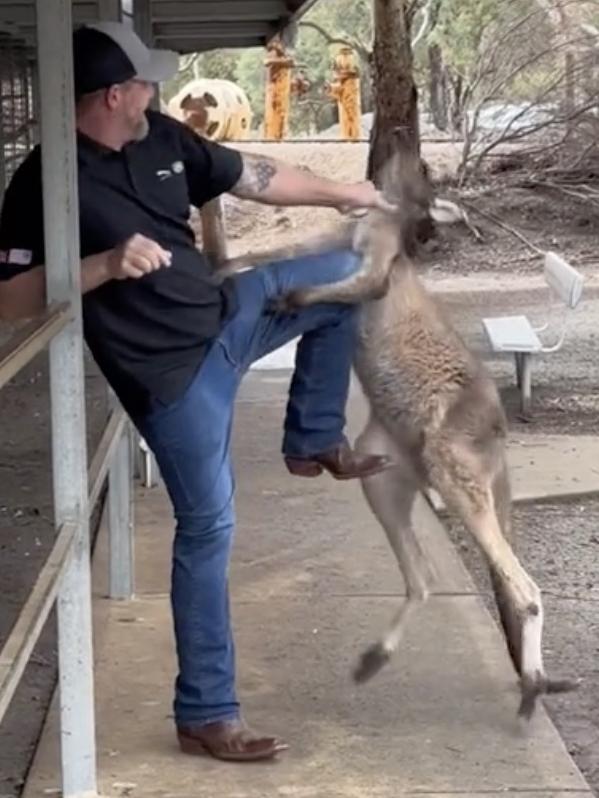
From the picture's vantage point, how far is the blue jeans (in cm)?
461

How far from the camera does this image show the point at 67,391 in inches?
175

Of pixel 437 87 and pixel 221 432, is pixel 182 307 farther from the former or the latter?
pixel 437 87

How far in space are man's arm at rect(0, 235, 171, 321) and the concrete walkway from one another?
1.39 meters

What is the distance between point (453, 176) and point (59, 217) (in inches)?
636

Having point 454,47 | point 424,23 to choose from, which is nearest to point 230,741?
point 454,47

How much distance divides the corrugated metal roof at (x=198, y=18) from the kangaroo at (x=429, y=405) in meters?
2.80

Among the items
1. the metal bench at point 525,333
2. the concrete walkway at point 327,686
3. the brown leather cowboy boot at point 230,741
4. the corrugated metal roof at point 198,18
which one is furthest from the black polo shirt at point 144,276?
the metal bench at point 525,333

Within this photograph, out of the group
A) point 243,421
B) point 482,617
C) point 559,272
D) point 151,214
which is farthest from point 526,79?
point 151,214

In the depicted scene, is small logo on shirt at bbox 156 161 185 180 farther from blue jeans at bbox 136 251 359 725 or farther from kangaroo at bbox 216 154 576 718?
kangaroo at bbox 216 154 576 718

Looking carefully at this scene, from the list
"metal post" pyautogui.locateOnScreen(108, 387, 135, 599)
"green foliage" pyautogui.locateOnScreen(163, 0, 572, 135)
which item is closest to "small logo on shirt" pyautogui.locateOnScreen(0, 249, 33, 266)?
"metal post" pyautogui.locateOnScreen(108, 387, 135, 599)

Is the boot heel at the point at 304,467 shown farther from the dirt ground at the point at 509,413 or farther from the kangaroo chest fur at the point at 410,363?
the dirt ground at the point at 509,413

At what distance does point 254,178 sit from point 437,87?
71.7ft

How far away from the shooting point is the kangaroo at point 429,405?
5.06 metres

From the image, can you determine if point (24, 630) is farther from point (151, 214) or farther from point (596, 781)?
point (596, 781)
